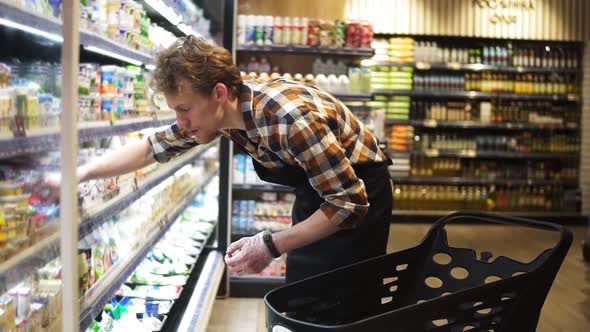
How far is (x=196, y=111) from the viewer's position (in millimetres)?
2047

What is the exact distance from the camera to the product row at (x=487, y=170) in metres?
9.80

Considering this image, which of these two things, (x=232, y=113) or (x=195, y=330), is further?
(x=195, y=330)

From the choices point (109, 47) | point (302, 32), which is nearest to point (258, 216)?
point (302, 32)

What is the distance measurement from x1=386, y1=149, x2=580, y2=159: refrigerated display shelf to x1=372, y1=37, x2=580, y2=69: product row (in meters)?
1.14

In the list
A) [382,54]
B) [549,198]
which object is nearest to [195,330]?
[382,54]

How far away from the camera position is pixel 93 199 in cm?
242

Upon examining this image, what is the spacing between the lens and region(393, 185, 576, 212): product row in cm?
974

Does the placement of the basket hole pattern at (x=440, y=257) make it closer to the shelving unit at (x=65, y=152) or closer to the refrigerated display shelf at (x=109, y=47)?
the shelving unit at (x=65, y=152)

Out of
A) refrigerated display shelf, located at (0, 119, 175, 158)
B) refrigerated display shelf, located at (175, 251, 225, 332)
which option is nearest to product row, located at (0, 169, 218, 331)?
refrigerated display shelf, located at (175, 251, 225, 332)

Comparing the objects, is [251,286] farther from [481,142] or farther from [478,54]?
[478,54]

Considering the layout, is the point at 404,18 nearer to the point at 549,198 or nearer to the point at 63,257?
the point at 549,198

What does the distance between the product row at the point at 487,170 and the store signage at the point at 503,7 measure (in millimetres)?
1862

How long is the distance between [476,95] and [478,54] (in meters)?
0.55

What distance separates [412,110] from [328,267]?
24.8ft
